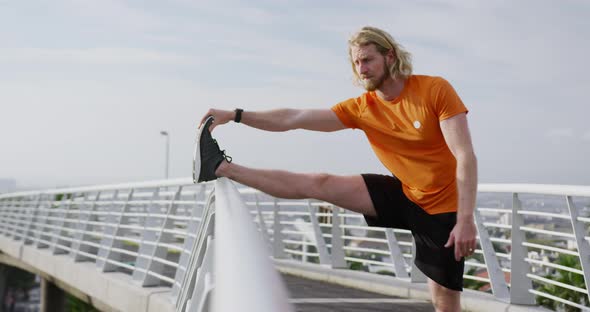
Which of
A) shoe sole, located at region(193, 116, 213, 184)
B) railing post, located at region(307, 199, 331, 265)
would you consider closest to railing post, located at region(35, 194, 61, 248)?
railing post, located at region(307, 199, 331, 265)

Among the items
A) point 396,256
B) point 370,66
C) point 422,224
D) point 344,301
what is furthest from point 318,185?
point 396,256

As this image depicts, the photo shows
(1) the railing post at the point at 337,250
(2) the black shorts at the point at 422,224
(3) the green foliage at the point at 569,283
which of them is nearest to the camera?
(2) the black shorts at the point at 422,224

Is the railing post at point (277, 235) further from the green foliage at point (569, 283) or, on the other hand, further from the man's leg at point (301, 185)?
the man's leg at point (301, 185)

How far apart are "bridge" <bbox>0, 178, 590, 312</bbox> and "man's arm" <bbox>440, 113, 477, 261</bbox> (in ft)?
3.02

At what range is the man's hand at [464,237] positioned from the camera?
148 inches

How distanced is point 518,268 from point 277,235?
6.77m

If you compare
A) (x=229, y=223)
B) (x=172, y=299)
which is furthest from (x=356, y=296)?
(x=229, y=223)

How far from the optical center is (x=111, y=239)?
12312 mm

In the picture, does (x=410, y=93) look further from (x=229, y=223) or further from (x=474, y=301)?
(x=474, y=301)

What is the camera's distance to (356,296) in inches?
367

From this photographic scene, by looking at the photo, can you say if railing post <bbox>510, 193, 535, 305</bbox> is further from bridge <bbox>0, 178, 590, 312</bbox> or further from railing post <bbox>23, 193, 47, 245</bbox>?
railing post <bbox>23, 193, 47, 245</bbox>

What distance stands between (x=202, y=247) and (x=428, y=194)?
1072 mm

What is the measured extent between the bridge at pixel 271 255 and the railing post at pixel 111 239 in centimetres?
2

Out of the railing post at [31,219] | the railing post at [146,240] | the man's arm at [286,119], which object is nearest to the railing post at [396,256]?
the railing post at [146,240]
